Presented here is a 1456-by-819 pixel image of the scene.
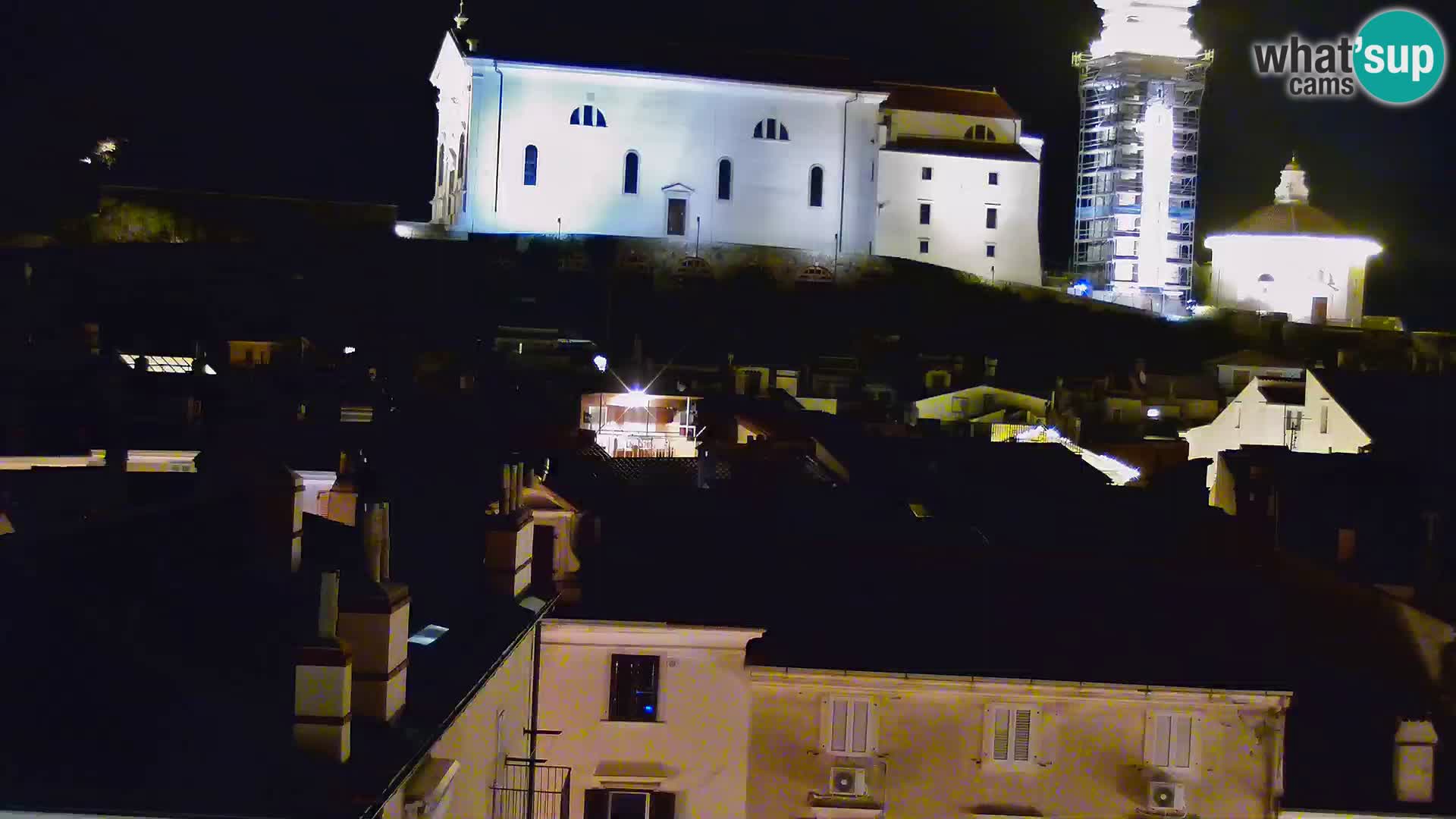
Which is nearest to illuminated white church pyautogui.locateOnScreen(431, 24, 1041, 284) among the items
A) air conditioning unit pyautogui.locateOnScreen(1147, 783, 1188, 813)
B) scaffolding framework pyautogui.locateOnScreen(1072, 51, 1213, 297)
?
scaffolding framework pyautogui.locateOnScreen(1072, 51, 1213, 297)

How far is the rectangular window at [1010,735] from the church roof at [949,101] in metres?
47.8

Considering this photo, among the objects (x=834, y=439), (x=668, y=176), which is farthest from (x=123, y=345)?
(x=668, y=176)

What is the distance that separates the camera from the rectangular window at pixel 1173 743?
1468 cm

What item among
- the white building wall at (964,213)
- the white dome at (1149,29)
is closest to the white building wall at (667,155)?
the white building wall at (964,213)

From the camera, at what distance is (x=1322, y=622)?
698 inches

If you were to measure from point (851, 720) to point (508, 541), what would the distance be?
4057mm

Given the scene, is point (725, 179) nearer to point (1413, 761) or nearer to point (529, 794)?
point (1413, 761)

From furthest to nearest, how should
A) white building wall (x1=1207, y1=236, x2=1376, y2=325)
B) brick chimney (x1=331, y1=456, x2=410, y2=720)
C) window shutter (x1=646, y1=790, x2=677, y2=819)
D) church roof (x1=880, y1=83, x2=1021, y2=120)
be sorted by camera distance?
white building wall (x1=1207, y1=236, x2=1376, y2=325)
church roof (x1=880, y1=83, x2=1021, y2=120)
window shutter (x1=646, y1=790, x2=677, y2=819)
brick chimney (x1=331, y1=456, x2=410, y2=720)

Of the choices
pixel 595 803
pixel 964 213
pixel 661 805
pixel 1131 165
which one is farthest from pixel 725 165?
pixel 595 803

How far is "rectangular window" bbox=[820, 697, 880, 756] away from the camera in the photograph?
14359 millimetres

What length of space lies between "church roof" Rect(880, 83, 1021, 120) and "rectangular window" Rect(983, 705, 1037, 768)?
157 ft

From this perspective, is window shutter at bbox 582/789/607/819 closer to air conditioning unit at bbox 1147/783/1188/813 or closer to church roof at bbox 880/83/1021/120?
air conditioning unit at bbox 1147/783/1188/813

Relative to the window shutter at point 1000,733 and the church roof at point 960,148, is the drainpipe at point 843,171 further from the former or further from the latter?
the window shutter at point 1000,733

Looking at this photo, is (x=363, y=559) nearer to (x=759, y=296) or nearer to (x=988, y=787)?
(x=988, y=787)
